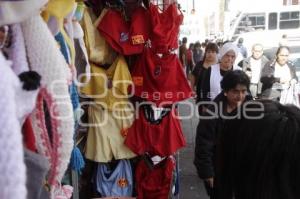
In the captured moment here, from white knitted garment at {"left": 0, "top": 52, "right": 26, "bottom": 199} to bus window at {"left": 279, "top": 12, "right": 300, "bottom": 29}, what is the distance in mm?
15267

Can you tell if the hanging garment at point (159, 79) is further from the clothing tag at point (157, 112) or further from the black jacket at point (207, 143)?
the black jacket at point (207, 143)

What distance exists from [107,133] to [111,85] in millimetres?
405

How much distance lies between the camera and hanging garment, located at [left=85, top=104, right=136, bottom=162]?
9.74 ft

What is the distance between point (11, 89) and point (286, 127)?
812mm

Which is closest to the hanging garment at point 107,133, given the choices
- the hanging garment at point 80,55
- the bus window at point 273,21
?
the hanging garment at point 80,55

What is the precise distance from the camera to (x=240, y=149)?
1.32 meters

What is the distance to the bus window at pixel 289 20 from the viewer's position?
14.8 metres

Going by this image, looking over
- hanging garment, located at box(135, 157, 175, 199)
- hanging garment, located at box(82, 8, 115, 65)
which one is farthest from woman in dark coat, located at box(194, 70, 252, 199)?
hanging garment, located at box(82, 8, 115, 65)

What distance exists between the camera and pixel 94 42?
2.80 meters

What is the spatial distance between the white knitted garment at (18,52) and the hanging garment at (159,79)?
6.13ft

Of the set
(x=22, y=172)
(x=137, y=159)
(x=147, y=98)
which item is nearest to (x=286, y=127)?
(x=22, y=172)

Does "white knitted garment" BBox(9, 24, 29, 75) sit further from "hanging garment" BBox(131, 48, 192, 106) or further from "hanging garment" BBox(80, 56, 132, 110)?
"hanging garment" BBox(131, 48, 192, 106)

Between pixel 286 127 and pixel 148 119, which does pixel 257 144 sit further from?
pixel 148 119

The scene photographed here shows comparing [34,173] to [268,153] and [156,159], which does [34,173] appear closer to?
[268,153]
